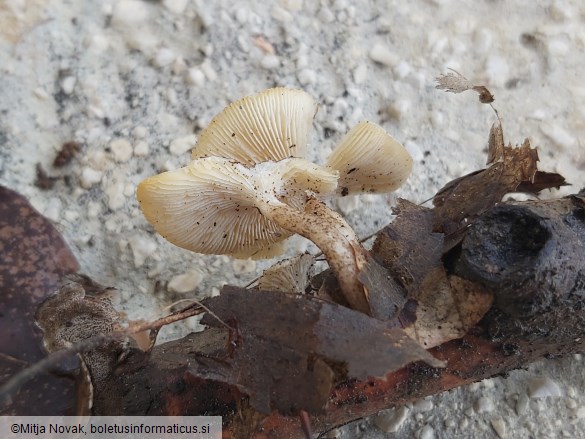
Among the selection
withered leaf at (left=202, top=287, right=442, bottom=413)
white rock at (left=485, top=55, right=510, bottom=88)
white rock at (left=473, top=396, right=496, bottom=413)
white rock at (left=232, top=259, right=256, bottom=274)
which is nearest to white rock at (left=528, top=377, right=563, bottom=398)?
white rock at (left=473, top=396, right=496, bottom=413)

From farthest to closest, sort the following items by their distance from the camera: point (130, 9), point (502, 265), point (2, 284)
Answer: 1. point (130, 9)
2. point (2, 284)
3. point (502, 265)

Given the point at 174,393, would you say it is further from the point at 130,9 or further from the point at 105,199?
the point at 130,9

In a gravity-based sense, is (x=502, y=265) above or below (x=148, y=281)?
above

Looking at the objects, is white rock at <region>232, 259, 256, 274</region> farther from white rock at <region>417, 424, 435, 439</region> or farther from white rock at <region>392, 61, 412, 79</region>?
white rock at <region>392, 61, 412, 79</region>

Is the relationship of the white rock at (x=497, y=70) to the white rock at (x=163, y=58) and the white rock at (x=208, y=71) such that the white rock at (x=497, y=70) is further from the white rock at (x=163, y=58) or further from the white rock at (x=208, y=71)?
the white rock at (x=163, y=58)

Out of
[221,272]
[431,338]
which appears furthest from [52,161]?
[431,338]

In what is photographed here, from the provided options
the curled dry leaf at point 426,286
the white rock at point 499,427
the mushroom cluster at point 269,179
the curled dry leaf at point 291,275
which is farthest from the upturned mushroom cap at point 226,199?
the white rock at point 499,427
